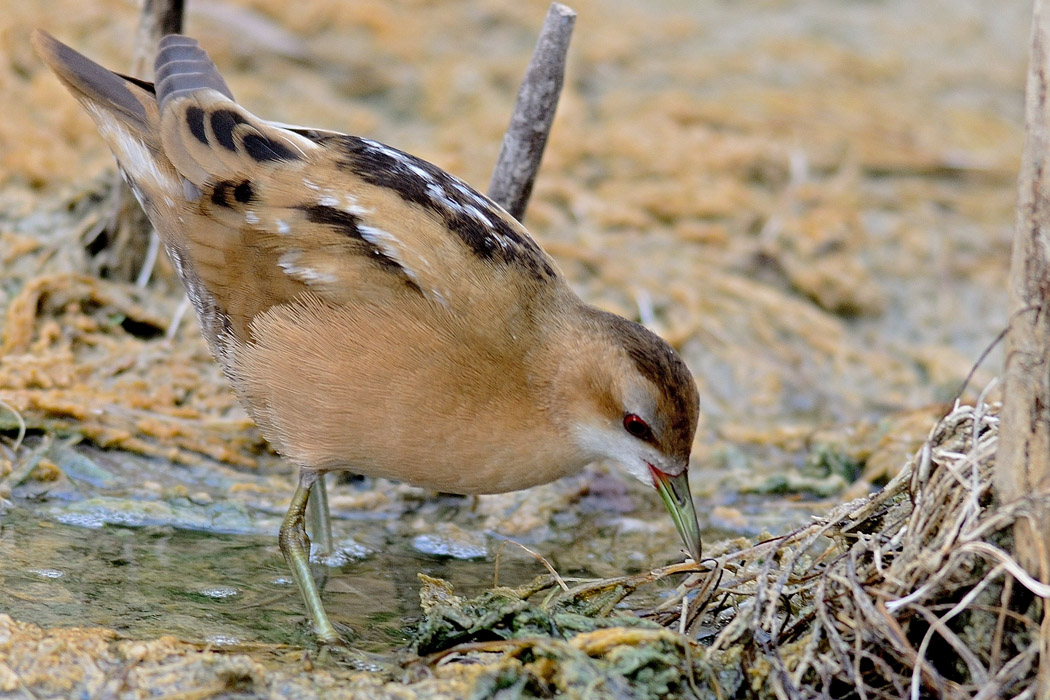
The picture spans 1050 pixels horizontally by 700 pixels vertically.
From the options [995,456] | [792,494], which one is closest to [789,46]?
[792,494]

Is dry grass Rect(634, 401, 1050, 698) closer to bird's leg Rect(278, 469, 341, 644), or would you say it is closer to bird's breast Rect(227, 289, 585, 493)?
bird's breast Rect(227, 289, 585, 493)

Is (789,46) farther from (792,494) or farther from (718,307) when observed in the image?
(792,494)

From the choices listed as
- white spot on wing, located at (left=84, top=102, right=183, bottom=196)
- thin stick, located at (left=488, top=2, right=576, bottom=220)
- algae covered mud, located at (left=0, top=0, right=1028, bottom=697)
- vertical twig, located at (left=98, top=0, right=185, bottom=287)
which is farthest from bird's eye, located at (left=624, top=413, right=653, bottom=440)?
vertical twig, located at (left=98, top=0, right=185, bottom=287)

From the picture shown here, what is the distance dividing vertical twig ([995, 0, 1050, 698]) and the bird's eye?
4.33 feet

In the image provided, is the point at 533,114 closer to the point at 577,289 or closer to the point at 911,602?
Answer: the point at 577,289

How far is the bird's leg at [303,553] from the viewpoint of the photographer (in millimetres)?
4074

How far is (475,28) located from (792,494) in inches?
214

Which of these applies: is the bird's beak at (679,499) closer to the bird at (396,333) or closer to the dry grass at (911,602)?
the bird at (396,333)

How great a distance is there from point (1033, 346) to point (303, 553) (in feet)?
8.85

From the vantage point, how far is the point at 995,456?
137 inches

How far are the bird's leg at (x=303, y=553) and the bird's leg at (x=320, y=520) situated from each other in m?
0.38

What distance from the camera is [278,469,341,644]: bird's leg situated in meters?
4.07

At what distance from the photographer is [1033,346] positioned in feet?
10.5

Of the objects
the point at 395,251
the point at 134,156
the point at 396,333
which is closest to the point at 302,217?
the point at 395,251
